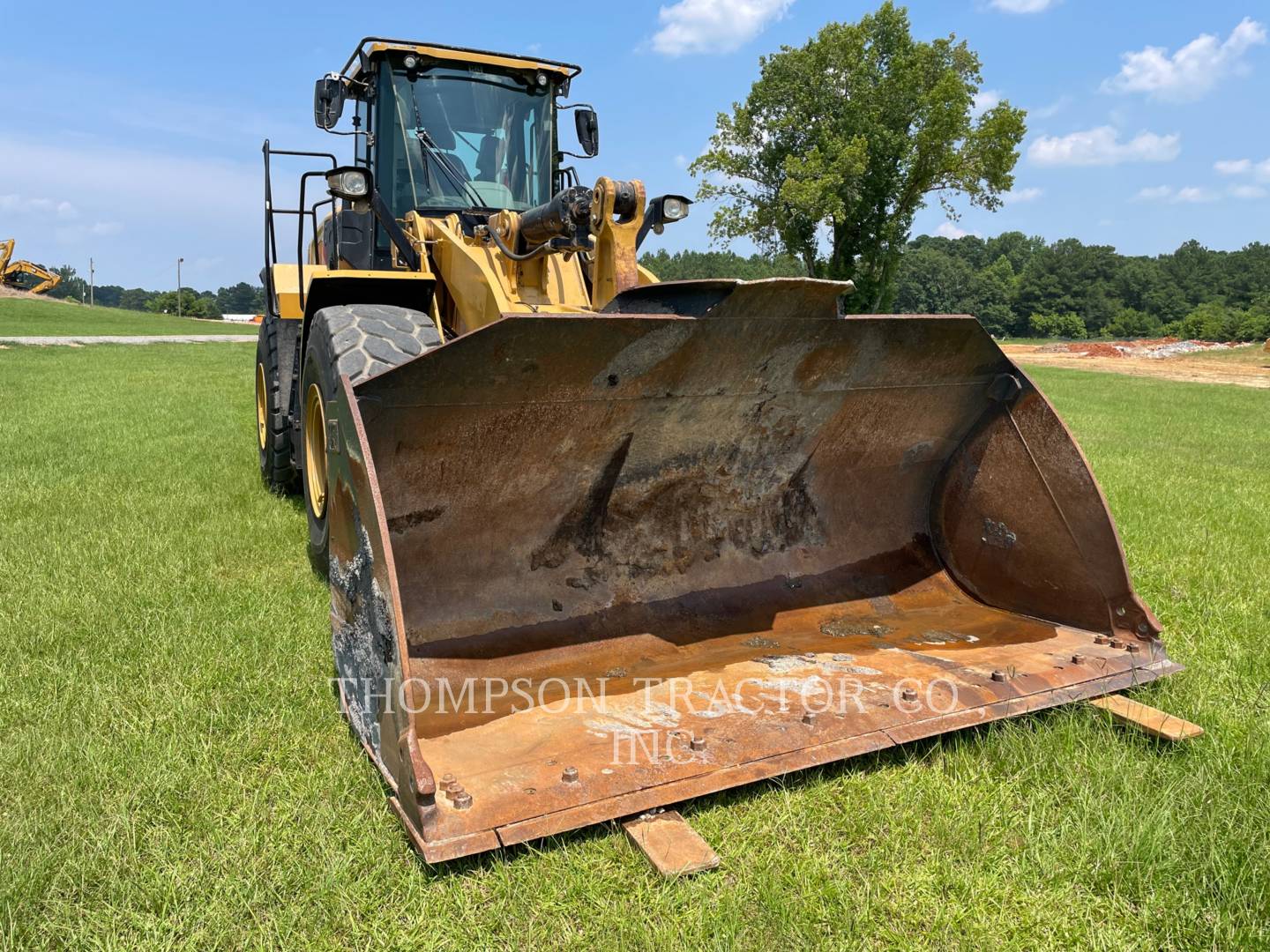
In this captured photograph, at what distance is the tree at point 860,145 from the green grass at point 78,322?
71.0 ft

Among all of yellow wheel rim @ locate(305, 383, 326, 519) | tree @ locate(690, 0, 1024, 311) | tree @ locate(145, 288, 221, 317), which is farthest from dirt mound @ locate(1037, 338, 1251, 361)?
tree @ locate(145, 288, 221, 317)

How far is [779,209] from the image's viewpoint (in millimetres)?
34844

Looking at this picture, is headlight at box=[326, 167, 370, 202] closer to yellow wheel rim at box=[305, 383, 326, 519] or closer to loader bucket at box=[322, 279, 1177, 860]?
yellow wheel rim at box=[305, 383, 326, 519]

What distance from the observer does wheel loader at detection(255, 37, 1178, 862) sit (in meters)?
2.60

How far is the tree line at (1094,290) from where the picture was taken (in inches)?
2761

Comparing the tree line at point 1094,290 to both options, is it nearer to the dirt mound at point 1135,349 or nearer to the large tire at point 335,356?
the dirt mound at point 1135,349

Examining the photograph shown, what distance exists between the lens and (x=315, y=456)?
4203 mm

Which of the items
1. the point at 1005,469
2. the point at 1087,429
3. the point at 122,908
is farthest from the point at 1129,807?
the point at 1087,429

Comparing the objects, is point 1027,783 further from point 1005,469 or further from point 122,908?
point 122,908

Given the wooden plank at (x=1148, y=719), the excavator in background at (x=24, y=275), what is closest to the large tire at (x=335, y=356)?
the wooden plank at (x=1148, y=719)

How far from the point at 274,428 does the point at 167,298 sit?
74.0 meters

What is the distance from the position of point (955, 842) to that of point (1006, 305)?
87.4 meters

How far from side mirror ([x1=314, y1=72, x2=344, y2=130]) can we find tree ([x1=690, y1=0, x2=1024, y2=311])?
97.2 ft

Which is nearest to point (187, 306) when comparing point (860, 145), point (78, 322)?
point (78, 322)
